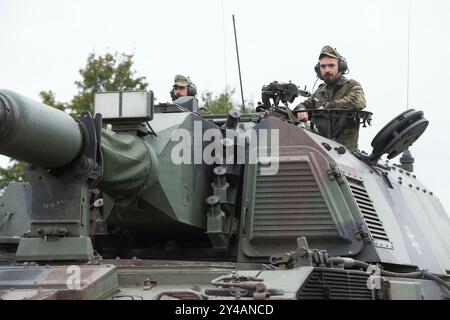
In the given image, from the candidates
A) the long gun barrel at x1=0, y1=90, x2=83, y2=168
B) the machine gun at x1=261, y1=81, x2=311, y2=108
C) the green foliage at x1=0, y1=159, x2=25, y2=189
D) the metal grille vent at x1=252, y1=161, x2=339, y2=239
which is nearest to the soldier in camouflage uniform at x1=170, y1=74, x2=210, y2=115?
the machine gun at x1=261, y1=81, x2=311, y2=108

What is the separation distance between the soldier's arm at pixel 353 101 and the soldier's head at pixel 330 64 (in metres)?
0.57

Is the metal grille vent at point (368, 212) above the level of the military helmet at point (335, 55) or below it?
below

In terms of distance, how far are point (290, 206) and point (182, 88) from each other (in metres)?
4.64

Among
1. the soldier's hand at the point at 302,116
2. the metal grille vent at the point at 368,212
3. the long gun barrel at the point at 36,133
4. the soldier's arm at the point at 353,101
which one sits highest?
the soldier's arm at the point at 353,101

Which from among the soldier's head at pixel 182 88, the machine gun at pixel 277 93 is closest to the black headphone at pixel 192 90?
the soldier's head at pixel 182 88

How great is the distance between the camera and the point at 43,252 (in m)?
10.4

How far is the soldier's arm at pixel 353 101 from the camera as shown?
14.2 metres

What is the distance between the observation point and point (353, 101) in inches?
560

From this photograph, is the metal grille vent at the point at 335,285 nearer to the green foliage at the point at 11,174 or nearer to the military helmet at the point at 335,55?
the military helmet at the point at 335,55

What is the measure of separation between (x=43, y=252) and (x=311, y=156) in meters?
3.76

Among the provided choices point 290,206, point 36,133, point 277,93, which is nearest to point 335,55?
point 277,93

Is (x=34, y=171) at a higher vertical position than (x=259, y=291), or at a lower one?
higher
